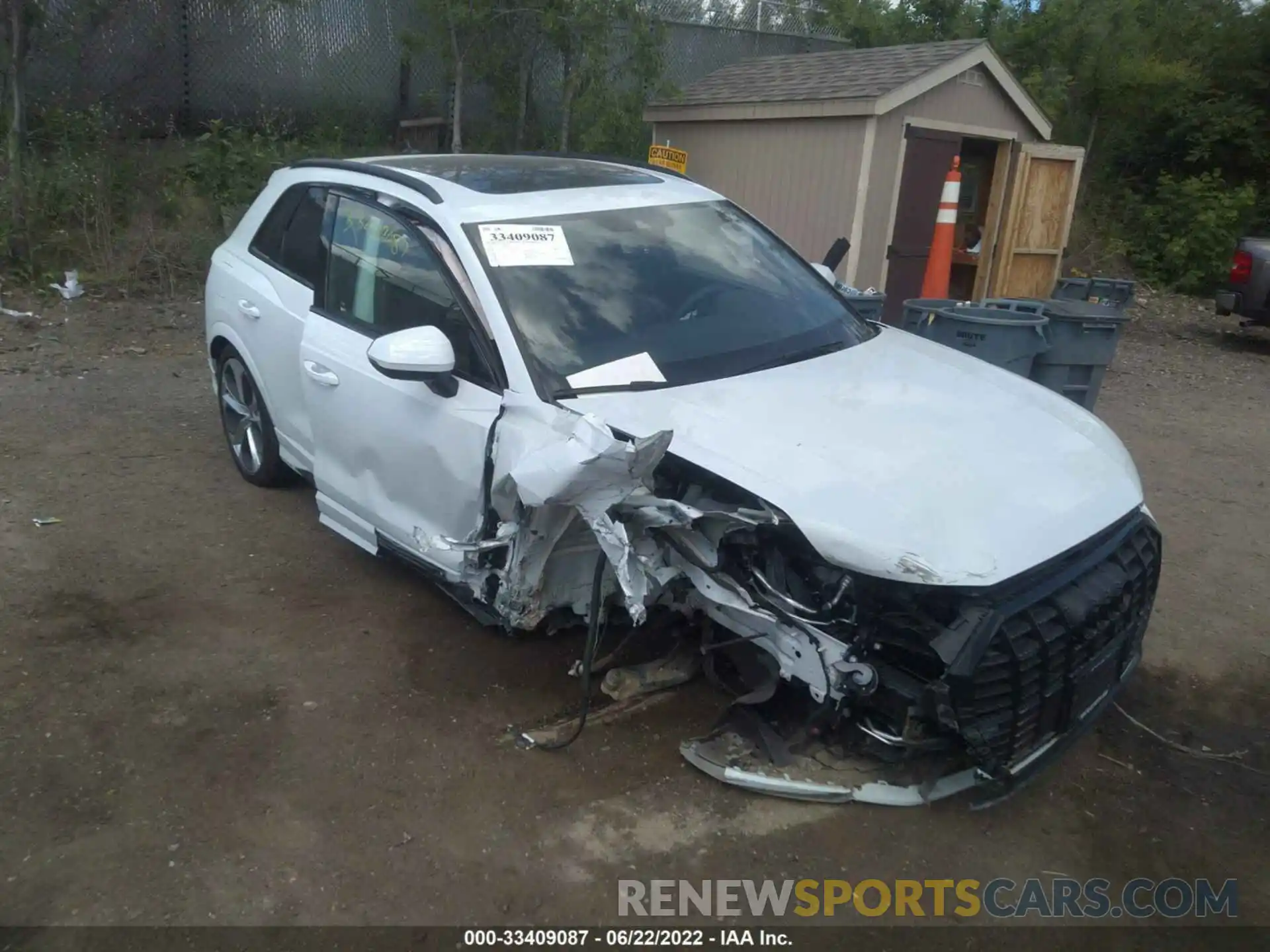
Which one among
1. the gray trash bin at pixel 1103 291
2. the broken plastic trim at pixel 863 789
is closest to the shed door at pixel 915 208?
the gray trash bin at pixel 1103 291

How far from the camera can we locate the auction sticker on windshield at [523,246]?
3711 mm

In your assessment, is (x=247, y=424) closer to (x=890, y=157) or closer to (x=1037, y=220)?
(x=890, y=157)

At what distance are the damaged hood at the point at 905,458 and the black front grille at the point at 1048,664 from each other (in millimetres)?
151

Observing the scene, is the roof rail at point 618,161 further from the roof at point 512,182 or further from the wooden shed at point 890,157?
the wooden shed at point 890,157

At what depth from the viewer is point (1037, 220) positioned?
1095cm

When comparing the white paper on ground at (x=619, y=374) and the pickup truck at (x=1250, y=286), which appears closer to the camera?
the white paper on ground at (x=619, y=374)

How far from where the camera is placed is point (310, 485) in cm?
566

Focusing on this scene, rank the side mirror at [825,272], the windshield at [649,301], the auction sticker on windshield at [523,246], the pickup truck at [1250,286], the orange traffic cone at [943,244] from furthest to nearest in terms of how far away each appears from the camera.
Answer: the pickup truck at [1250,286]
the orange traffic cone at [943,244]
the side mirror at [825,272]
the auction sticker on windshield at [523,246]
the windshield at [649,301]

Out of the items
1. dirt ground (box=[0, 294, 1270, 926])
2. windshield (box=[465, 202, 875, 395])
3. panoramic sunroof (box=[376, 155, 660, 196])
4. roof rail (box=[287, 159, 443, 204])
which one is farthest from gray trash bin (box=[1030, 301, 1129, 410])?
roof rail (box=[287, 159, 443, 204])

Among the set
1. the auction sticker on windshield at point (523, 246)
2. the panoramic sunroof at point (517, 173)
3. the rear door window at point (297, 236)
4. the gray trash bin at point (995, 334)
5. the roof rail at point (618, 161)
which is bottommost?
the gray trash bin at point (995, 334)

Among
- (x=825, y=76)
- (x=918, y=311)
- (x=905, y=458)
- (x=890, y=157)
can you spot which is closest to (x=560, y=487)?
(x=905, y=458)

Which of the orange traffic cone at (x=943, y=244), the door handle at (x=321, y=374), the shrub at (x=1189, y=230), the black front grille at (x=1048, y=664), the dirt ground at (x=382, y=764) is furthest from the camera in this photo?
the shrub at (x=1189, y=230)

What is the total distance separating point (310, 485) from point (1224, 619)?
456cm

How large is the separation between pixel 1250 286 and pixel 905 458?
9.74m
